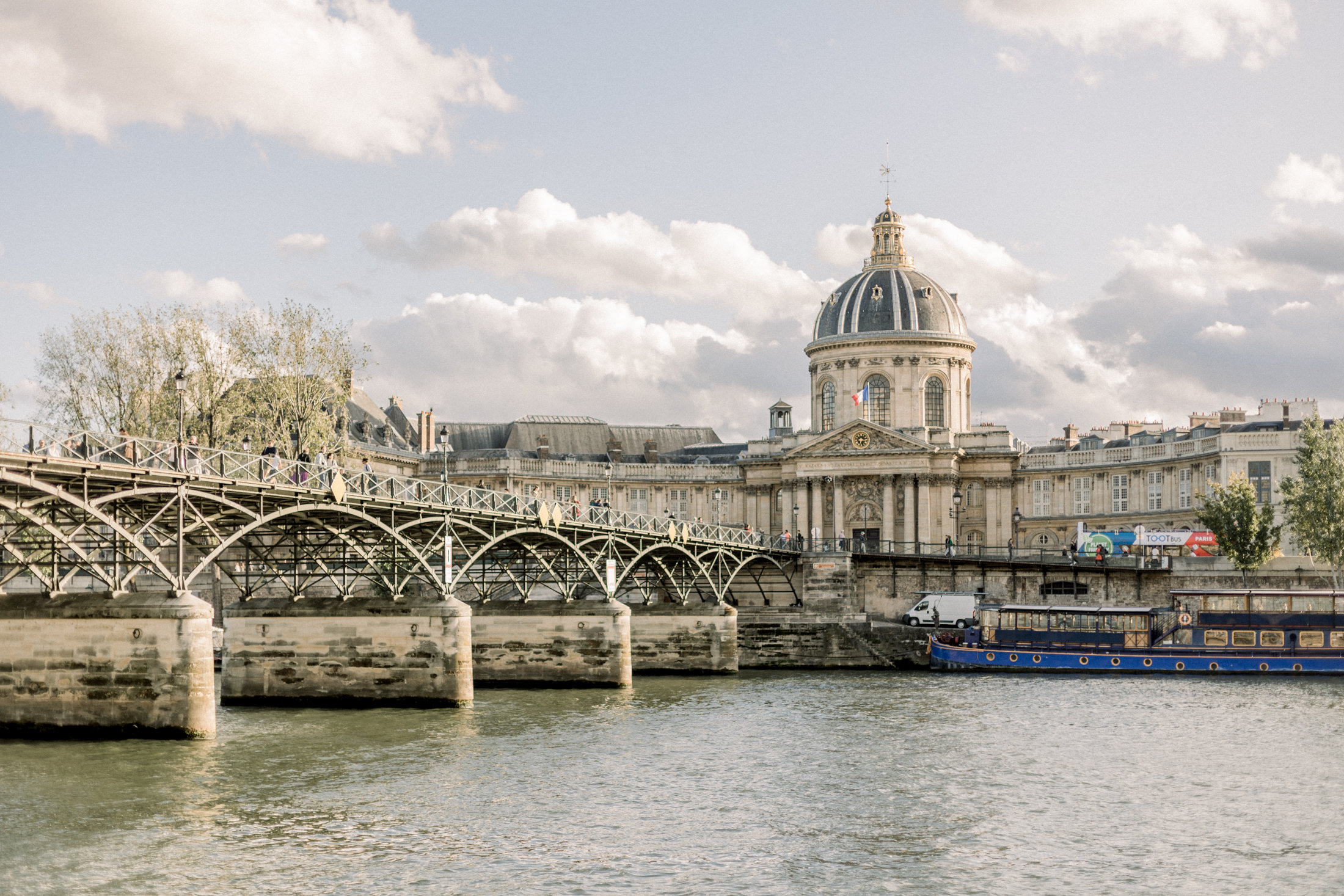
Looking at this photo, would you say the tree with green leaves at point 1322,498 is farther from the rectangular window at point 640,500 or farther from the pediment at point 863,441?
the rectangular window at point 640,500

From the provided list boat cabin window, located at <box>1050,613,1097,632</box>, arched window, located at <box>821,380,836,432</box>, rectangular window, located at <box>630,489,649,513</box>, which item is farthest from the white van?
rectangular window, located at <box>630,489,649,513</box>

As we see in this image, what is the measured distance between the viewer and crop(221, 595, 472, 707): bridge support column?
4847cm

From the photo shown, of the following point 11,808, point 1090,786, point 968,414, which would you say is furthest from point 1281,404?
point 11,808

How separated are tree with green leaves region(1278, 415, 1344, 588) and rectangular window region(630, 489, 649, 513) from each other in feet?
164

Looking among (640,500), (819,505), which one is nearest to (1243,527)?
(819,505)

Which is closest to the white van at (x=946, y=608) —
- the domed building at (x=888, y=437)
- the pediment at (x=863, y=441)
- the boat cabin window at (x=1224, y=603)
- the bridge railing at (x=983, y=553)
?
the bridge railing at (x=983, y=553)

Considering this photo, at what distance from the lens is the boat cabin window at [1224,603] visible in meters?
67.4

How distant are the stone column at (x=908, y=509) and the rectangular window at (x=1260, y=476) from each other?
73.5 ft

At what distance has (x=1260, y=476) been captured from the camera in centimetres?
9194

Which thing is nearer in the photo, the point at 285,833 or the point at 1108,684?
the point at 285,833

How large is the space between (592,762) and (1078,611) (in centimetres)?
3713

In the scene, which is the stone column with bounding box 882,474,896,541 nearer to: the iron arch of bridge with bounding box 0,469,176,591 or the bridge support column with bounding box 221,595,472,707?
the bridge support column with bounding box 221,595,472,707

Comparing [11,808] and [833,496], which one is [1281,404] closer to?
[833,496]

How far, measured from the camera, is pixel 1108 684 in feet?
199
